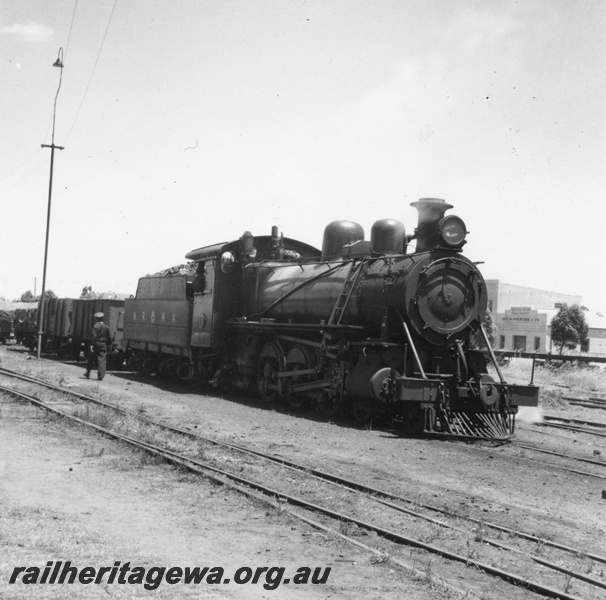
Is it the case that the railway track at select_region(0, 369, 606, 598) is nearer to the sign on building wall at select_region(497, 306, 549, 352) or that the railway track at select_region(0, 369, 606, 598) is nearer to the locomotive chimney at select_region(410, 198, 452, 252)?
the locomotive chimney at select_region(410, 198, 452, 252)

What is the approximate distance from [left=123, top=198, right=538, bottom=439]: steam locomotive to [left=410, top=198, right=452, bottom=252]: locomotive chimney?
2 centimetres

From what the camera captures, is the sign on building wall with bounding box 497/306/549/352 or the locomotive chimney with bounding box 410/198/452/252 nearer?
the locomotive chimney with bounding box 410/198/452/252

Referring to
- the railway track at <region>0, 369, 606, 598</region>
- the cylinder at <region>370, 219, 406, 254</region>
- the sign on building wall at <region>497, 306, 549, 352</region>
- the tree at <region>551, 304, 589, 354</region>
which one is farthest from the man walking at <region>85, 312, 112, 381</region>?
the sign on building wall at <region>497, 306, 549, 352</region>

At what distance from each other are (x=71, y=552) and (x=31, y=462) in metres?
3.47

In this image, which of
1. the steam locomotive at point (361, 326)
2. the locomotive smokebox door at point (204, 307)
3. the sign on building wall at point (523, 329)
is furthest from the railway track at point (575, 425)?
the sign on building wall at point (523, 329)

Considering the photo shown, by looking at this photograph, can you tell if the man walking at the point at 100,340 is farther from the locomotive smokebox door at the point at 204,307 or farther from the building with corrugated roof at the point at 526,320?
the building with corrugated roof at the point at 526,320


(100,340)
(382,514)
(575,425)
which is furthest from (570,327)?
(382,514)

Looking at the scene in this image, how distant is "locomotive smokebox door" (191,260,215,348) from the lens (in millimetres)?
15680

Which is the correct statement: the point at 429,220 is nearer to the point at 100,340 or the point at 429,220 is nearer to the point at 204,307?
the point at 204,307

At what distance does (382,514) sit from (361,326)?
233 inches

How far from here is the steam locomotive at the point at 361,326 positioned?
35.7 ft

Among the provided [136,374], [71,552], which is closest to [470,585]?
[71,552]

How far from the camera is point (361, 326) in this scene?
11891 mm

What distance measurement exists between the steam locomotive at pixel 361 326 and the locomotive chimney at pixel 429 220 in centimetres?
2
